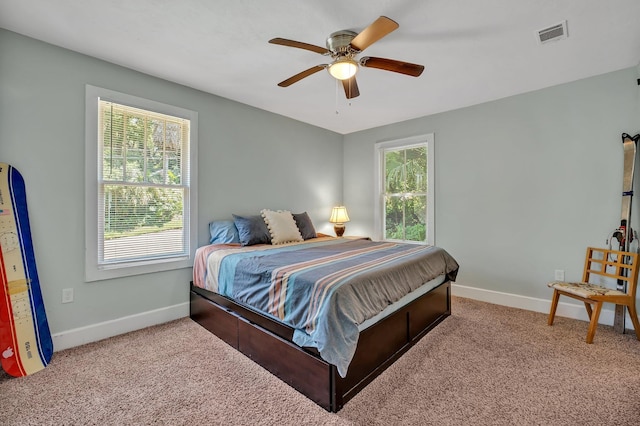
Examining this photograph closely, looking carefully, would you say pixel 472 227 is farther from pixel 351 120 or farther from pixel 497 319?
pixel 351 120

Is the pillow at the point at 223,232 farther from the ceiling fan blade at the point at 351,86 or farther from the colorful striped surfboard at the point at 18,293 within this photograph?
the ceiling fan blade at the point at 351,86

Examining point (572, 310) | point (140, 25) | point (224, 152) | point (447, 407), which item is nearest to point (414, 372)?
point (447, 407)

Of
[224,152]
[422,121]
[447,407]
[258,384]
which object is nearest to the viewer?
[447,407]

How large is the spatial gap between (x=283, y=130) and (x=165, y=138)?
5.44 ft

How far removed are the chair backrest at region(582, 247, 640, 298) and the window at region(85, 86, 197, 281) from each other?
4.10m

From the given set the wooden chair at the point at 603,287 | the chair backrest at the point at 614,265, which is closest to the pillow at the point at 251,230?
the wooden chair at the point at 603,287

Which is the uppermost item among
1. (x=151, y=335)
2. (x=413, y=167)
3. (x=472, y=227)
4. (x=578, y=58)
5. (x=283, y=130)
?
(x=578, y=58)

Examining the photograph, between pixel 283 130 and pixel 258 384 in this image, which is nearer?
pixel 258 384

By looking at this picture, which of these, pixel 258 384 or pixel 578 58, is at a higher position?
pixel 578 58

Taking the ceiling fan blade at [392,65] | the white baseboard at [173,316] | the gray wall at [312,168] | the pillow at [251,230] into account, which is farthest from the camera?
the pillow at [251,230]

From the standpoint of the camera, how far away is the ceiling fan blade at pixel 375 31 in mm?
1642

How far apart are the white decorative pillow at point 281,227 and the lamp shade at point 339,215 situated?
1188 millimetres

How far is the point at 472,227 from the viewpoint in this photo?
3781 millimetres

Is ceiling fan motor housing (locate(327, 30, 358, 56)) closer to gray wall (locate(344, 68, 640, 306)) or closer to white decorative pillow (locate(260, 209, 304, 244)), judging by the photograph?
white decorative pillow (locate(260, 209, 304, 244))
